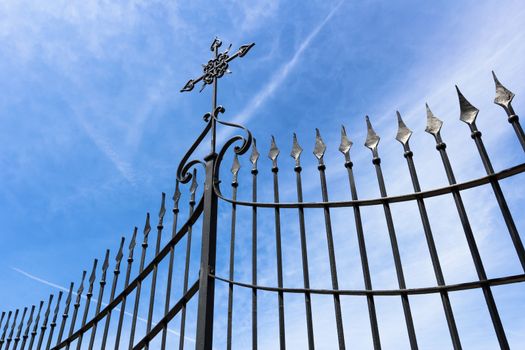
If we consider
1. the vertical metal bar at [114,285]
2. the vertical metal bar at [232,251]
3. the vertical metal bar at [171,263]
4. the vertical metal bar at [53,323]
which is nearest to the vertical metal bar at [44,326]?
the vertical metal bar at [53,323]

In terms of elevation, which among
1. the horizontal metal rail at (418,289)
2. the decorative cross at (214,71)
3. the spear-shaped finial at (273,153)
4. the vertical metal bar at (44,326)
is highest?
the decorative cross at (214,71)

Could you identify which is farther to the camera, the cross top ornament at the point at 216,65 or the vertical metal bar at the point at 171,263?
the cross top ornament at the point at 216,65

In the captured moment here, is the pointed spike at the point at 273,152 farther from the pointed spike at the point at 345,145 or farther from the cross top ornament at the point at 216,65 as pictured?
the cross top ornament at the point at 216,65

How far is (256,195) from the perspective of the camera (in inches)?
116

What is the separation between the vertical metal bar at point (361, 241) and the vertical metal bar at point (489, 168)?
0.68 meters

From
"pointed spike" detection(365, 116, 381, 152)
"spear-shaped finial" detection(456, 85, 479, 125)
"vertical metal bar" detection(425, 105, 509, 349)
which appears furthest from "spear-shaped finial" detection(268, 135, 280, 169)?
"spear-shaped finial" detection(456, 85, 479, 125)

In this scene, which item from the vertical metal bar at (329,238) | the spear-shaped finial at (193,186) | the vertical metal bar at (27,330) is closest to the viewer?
the vertical metal bar at (329,238)

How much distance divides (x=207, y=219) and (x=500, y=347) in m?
1.93

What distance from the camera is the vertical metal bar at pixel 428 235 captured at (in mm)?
2010

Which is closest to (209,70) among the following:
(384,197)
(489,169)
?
(384,197)

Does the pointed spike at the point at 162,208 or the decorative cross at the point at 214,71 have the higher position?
the decorative cross at the point at 214,71

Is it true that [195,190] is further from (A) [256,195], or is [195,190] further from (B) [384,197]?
(B) [384,197]

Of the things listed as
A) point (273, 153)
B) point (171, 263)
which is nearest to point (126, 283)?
point (171, 263)

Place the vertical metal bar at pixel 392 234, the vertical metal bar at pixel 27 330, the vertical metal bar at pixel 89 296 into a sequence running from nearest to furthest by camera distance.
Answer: the vertical metal bar at pixel 392 234 → the vertical metal bar at pixel 89 296 → the vertical metal bar at pixel 27 330
